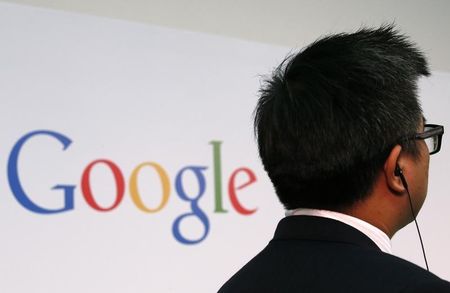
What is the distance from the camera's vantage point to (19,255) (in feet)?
4.25

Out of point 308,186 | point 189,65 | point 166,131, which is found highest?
point 189,65

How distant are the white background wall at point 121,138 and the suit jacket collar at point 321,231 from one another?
2.91 ft

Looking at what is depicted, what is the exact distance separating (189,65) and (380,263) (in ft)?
3.90

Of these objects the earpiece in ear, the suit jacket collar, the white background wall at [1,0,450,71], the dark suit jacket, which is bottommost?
the dark suit jacket

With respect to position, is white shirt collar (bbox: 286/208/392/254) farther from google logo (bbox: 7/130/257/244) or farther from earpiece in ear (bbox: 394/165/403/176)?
google logo (bbox: 7/130/257/244)

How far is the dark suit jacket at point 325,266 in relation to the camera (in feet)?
1.56

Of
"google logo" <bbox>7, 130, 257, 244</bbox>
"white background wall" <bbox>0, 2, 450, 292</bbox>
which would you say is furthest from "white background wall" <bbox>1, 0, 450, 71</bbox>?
"google logo" <bbox>7, 130, 257, 244</bbox>

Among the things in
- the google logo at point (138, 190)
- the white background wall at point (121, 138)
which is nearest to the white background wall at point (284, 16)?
the white background wall at point (121, 138)

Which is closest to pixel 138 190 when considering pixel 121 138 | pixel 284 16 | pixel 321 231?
pixel 121 138

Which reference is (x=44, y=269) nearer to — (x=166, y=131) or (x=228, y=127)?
(x=166, y=131)

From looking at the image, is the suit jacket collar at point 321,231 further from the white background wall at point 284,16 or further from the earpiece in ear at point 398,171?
the white background wall at point 284,16

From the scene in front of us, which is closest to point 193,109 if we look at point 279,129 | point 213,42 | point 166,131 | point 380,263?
point 166,131

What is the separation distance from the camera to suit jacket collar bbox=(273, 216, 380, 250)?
0.54 meters

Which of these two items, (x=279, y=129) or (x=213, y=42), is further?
(x=213, y=42)
